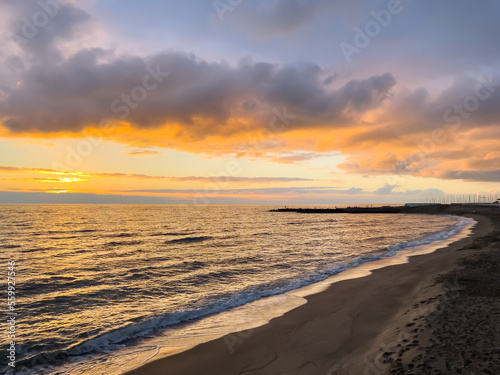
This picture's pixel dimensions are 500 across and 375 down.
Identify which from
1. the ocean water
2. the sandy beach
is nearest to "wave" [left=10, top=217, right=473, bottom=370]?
the ocean water

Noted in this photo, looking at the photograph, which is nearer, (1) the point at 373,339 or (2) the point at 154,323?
(1) the point at 373,339

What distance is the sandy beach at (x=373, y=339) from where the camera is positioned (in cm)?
727

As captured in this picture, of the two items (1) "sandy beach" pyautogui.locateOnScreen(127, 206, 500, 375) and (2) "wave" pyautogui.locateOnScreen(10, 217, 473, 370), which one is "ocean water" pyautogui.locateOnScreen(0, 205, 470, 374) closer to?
(2) "wave" pyautogui.locateOnScreen(10, 217, 473, 370)

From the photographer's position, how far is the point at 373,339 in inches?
369

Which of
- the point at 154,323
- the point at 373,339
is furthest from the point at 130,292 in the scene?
the point at 373,339

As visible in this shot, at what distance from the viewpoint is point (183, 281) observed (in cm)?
1969

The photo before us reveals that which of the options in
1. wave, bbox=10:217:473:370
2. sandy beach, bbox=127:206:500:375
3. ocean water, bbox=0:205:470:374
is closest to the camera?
sandy beach, bbox=127:206:500:375

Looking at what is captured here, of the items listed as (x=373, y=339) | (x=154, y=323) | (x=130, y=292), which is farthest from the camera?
(x=130, y=292)

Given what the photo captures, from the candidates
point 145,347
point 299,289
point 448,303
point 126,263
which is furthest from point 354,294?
point 126,263

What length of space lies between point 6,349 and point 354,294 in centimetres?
1475

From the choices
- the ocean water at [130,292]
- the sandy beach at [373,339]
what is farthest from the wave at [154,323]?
the sandy beach at [373,339]

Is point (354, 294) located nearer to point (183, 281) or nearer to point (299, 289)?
point (299, 289)

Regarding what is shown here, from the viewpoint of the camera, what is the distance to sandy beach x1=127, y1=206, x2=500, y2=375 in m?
7.27

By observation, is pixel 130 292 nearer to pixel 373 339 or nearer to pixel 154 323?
pixel 154 323
